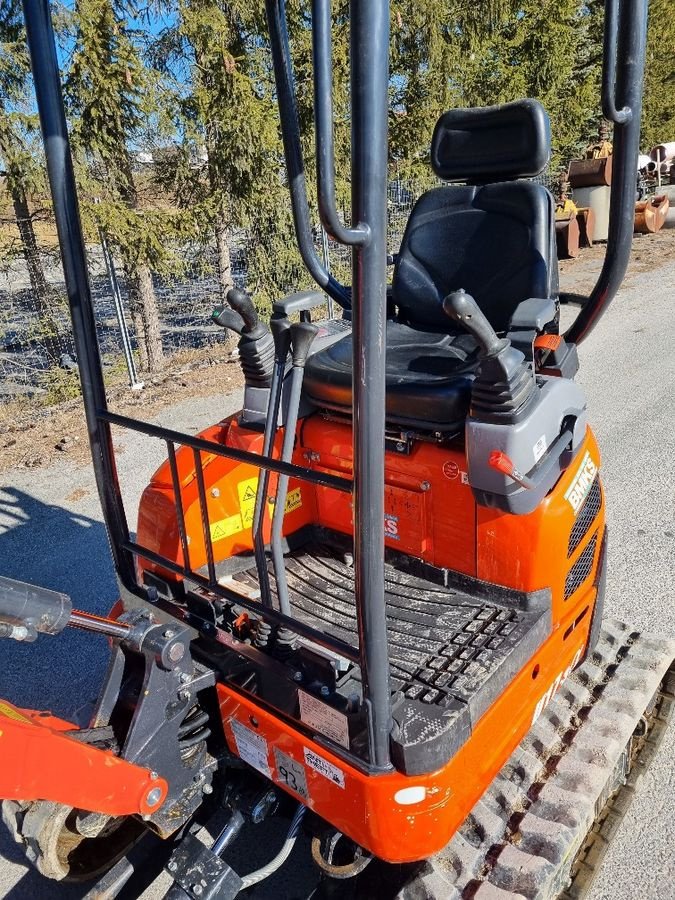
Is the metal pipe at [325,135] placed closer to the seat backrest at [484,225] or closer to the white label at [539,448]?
the white label at [539,448]

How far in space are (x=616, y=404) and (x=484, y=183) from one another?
340 cm

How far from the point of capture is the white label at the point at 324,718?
164cm

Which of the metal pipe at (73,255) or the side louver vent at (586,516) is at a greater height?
the metal pipe at (73,255)

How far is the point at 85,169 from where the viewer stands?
645cm

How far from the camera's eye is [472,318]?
164cm

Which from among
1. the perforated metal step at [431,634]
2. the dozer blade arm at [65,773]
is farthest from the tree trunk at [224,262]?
the dozer blade arm at [65,773]

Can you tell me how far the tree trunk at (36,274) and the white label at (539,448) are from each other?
5928 mm

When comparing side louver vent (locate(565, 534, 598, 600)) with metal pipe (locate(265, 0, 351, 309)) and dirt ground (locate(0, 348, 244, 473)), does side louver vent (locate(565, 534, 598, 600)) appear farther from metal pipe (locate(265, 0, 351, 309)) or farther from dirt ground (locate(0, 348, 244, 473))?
dirt ground (locate(0, 348, 244, 473))

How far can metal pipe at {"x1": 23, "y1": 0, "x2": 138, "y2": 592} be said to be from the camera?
5.55 feet

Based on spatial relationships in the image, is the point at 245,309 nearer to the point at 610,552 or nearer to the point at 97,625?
the point at 97,625

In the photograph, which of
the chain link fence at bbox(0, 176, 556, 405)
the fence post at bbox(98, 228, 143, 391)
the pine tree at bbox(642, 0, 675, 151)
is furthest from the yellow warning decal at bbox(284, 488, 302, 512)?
the pine tree at bbox(642, 0, 675, 151)

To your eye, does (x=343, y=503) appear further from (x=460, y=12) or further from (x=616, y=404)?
(x=460, y=12)

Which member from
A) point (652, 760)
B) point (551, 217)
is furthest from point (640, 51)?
point (652, 760)

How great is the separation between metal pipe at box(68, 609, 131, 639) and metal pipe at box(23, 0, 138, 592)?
1.54 ft
